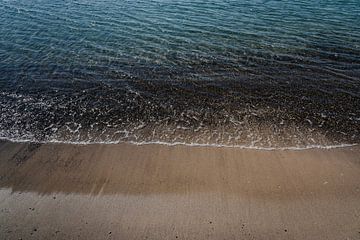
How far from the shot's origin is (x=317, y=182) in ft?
32.1

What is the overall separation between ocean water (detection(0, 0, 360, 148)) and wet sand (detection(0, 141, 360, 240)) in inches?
36.0

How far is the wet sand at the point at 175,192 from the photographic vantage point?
8398 millimetres

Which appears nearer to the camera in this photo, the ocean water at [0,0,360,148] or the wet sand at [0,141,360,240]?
the wet sand at [0,141,360,240]

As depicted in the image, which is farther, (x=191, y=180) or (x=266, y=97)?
(x=266, y=97)

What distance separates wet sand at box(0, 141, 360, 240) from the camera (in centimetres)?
840

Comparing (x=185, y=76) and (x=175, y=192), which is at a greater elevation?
(x=185, y=76)

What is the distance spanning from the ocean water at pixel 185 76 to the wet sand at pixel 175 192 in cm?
91

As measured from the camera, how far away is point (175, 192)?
9.55 metres

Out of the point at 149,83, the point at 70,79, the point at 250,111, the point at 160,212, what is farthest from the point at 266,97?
the point at 70,79

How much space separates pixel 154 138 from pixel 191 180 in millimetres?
2735

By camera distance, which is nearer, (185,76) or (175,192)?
(175,192)

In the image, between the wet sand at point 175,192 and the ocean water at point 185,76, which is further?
the ocean water at point 185,76

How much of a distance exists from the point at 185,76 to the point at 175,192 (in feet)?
27.1

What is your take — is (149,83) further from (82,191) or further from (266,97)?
(82,191)
